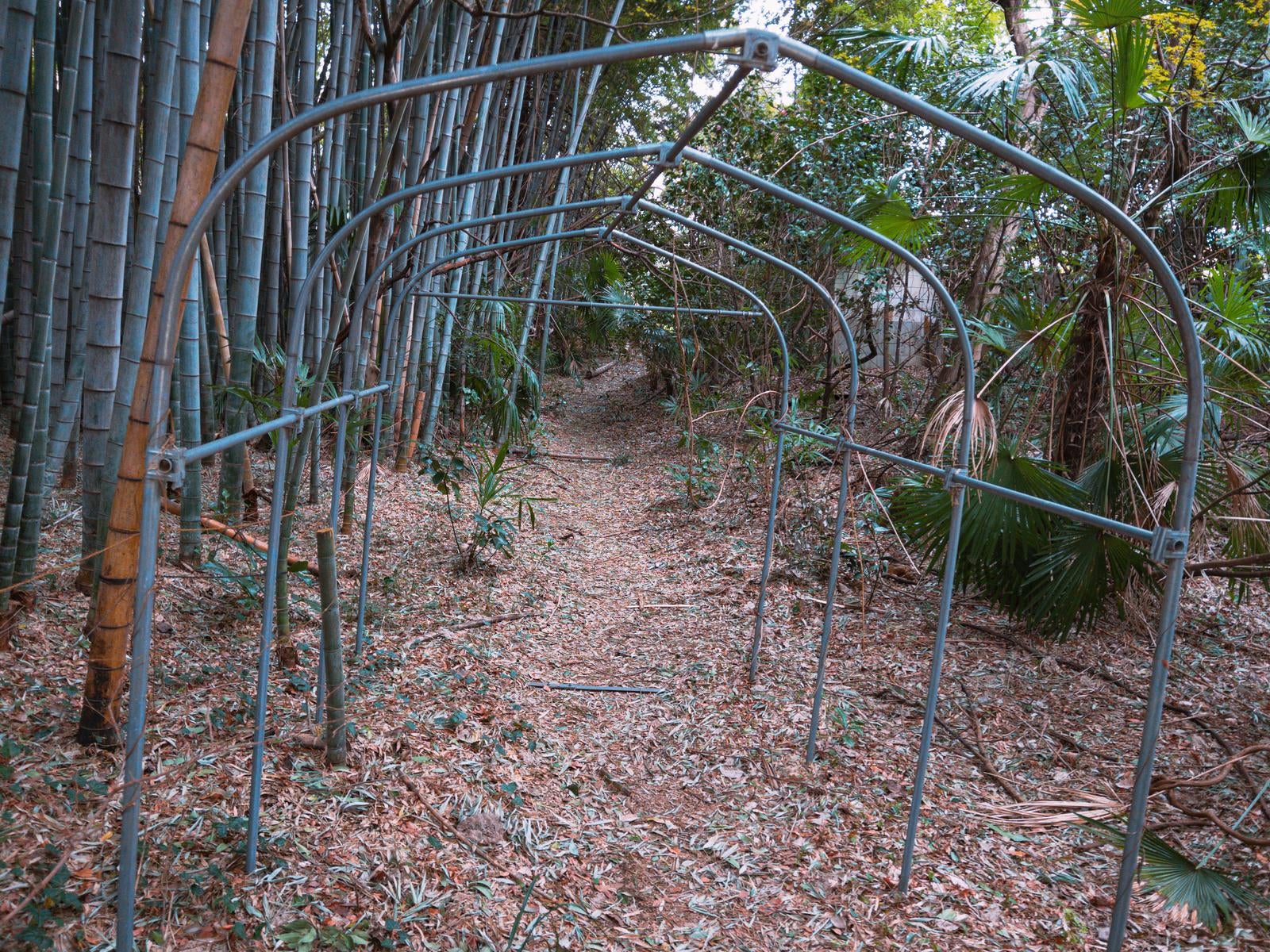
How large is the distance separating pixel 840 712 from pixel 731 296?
17.1 feet

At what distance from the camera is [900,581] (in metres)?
4.39

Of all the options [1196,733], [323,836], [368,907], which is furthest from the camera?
[1196,733]

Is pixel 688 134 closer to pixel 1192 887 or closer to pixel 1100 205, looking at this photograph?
pixel 1100 205

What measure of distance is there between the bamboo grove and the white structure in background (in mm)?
2763

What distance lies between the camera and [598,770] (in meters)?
2.75

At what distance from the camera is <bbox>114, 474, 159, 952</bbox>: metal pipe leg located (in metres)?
1.27

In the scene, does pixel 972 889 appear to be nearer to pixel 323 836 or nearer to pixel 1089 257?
pixel 323 836

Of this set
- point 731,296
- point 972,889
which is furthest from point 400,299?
point 731,296

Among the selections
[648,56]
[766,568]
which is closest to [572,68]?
[648,56]

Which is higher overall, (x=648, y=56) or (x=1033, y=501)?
(x=648, y=56)

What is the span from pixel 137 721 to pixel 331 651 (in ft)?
3.11

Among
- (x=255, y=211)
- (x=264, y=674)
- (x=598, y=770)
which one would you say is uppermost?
(x=255, y=211)

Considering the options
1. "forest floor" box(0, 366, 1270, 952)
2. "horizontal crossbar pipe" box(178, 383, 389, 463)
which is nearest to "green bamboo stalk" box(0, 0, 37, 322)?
"horizontal crossbar pipe" box(178, 383, 389, 463)

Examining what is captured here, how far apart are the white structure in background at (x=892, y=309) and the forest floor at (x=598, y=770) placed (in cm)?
259
